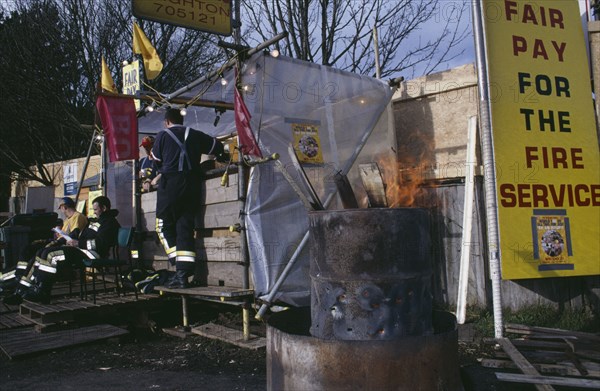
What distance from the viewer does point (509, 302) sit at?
6.35 m

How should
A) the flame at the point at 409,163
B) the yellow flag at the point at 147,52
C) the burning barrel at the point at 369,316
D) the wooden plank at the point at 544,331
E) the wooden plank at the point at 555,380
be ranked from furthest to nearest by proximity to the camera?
the yellow flag at the point at 147,52, the flame at the point at 409,163, the wooden plank at the point at 544,331, the wooden plank at the point at 555,380, the burning barrel at the point at 369,316

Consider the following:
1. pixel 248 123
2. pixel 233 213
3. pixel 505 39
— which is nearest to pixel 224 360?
pixel 233 213

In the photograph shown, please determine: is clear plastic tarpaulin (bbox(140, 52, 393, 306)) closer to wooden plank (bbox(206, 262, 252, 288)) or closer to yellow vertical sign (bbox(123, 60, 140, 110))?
wooden plank (bbox(206, 262, 252, 288))

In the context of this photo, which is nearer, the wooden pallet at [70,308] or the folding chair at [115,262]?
the wooden pallet at [70,308]

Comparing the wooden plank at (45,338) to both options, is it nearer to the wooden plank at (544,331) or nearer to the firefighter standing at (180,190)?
the firefighter standing at (180,190)

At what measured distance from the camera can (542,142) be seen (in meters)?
5.93

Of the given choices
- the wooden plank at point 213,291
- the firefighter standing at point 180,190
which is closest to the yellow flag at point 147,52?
the firefighter standing at point 180,190

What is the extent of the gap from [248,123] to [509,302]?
3.98 metres

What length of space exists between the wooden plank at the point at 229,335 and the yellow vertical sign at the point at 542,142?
2.91 meters

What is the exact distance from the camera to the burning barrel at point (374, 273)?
3285 millimetres

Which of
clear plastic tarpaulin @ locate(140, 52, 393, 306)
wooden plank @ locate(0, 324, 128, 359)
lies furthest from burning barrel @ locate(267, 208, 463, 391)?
wooden plank @ locate(0, 324, 128, 359)

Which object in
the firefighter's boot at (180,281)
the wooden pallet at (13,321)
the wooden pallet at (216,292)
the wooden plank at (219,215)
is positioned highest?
the wooden plank at (219,215)

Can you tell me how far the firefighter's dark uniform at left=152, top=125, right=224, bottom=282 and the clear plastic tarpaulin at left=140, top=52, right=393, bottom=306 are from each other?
0.82m

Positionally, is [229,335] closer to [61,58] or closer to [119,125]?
[119,125]
